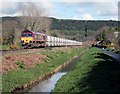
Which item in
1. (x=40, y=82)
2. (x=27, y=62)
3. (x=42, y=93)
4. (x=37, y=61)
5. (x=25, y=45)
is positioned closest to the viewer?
(x=42, y=93)

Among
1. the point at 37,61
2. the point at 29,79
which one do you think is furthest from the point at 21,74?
the point at 37,61

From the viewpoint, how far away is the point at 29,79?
30.8 m

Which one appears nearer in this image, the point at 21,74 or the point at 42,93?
the point at 42,93

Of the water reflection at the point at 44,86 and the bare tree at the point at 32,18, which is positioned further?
the bare tree at the point at 32,18

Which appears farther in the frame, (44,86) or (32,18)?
(32,18)

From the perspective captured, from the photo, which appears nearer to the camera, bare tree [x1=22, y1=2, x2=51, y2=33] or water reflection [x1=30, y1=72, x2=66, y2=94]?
water reflection [x1=30, y1=72, x2=66, y2=94]

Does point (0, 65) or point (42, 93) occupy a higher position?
point (0, 65)

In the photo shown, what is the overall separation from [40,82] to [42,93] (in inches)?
239

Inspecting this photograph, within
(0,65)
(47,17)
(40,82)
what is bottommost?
(40,82)

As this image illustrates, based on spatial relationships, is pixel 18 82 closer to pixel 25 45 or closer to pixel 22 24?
pixel 25 45

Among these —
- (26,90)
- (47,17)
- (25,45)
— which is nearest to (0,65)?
(26,90)

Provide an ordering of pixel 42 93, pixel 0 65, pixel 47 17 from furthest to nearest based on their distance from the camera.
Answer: pixel 47 17 < pixel 0 65 < pixel 42 93

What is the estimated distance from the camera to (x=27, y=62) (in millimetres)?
39844

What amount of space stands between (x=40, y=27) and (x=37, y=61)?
223 feet
